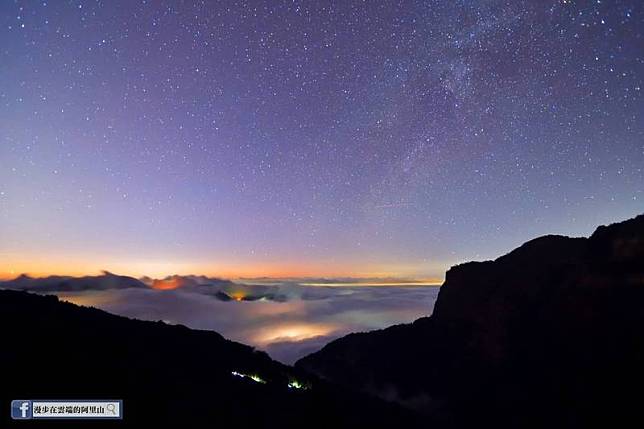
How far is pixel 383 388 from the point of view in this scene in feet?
385

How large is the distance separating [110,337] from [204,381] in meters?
12.3

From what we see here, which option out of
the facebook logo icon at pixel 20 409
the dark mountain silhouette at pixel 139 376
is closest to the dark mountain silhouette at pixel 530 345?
the dark mountain silhouette at pixel 139 376

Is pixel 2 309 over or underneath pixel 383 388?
over

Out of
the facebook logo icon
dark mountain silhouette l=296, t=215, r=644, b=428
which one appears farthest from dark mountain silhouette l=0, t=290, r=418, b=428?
dark mountain silhouette l=296, t=215, r=644, b=428

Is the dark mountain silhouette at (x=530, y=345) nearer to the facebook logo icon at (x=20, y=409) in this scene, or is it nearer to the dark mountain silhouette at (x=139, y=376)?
the dark mountain silhouette at (x=139, y=376)

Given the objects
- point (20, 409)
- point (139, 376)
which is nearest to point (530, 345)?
point (139, 376)

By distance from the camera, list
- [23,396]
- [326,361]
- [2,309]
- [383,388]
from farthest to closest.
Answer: [326,361], [383,388], [2,309], [23,396]

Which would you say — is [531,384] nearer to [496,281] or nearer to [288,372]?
[496,281]

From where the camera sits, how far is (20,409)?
18078 millimetres

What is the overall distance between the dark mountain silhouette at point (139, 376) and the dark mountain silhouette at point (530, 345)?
51181 mm

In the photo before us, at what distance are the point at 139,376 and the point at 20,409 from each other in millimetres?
10469

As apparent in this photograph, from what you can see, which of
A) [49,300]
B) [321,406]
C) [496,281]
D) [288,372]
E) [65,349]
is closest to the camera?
[65,349]

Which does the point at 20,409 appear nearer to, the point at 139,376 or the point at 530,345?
the point at 139,376

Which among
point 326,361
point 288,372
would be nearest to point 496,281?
point 326,361
